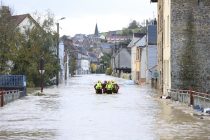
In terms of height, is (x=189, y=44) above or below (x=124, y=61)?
below

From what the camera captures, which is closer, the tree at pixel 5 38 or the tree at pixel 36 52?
the tree at pixel 5 38

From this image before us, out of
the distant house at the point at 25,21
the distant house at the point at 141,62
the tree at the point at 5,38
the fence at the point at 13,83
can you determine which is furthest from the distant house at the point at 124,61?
the fence at the point at 13,83

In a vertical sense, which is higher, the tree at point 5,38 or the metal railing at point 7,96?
the tree at point 5,38

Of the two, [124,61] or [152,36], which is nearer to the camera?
[152,36]

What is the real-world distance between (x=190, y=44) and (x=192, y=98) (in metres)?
11.9

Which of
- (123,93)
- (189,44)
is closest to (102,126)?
(189,44)

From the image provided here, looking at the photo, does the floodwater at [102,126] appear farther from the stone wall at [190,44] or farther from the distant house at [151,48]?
the distant house at [151,48]

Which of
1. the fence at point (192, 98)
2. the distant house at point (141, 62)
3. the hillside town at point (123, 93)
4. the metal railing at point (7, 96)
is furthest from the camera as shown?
the distant house at point (141, 62)

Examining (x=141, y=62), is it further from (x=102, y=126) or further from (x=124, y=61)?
(x=102, y=126)

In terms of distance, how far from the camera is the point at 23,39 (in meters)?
70.1

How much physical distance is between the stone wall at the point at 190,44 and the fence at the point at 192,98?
7.69 ft

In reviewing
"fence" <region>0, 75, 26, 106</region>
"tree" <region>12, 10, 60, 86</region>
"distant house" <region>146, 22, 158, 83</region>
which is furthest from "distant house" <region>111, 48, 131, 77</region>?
"fence" <region>0, 75, 26, 106</region>

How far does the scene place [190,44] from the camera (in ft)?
148

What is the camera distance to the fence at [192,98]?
2994cm
